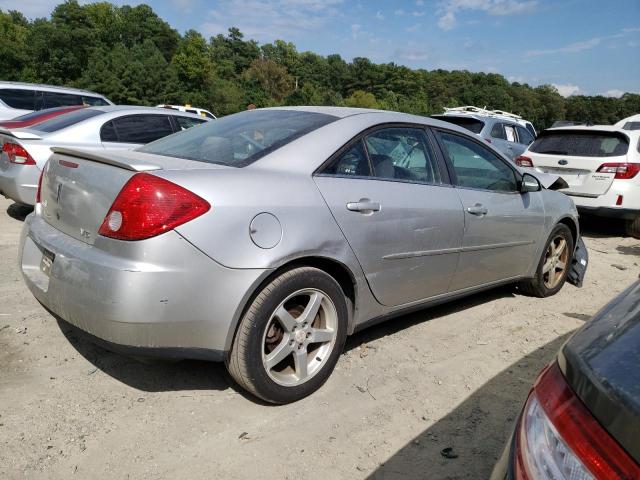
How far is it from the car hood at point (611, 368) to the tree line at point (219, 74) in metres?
51.0

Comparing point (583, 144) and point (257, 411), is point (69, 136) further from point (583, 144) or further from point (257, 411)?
point (583, 144)

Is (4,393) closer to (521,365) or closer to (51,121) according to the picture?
(521,365)

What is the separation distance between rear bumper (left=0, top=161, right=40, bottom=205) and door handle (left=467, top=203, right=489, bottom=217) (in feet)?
14.8

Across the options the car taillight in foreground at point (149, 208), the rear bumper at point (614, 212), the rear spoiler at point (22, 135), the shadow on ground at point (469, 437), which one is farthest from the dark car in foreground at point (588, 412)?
the rear bumper at point (614, 212)

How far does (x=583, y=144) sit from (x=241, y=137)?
245 inches

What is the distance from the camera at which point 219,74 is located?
86188 mm

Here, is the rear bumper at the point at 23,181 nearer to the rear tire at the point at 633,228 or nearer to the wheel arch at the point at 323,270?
the wheel arch at the point at 323,270

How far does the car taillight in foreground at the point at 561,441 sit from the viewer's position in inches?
37.4

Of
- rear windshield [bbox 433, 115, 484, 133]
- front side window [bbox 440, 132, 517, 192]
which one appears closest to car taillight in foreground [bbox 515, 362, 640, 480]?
front side window [bbox 440, 132, 517, 192]

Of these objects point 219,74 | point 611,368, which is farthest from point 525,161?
point 219,74

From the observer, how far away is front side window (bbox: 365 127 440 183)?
3148mm

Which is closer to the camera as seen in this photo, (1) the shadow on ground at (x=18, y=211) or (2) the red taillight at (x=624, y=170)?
(1) the shadow on ground at (x=18, y=211)

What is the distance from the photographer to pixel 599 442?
974 mm

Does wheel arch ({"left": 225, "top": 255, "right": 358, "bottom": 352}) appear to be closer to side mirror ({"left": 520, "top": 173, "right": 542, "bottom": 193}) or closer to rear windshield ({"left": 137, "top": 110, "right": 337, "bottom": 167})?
rear windshield ({"left": 137, "top": 110, "right": 337, "bottom": 167})
